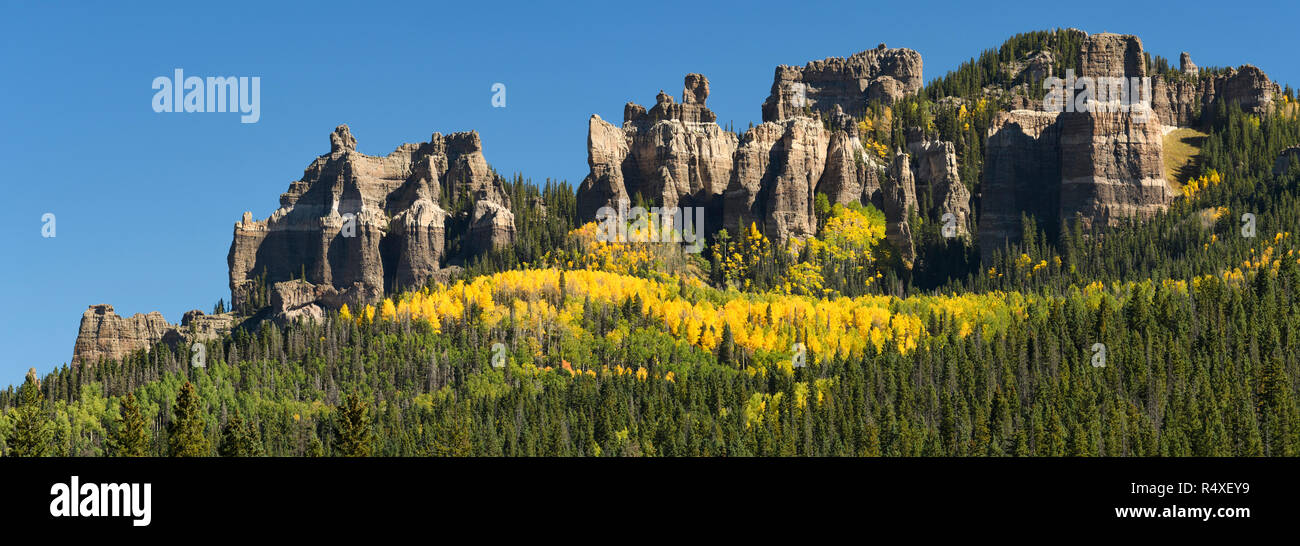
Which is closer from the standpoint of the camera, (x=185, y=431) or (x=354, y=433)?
(x=185, y=431)

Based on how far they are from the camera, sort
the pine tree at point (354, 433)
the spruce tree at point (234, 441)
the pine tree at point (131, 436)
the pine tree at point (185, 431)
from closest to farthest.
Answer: the pine tree at point (185, 431)
the pine tree at point (354, 433)
the spruce tree at point (234, 441)
the pine tree at point (131, 436)

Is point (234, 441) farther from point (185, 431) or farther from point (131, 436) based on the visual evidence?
point (131, 436)

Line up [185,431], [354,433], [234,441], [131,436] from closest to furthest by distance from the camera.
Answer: [185,431] < [234,441] < [354,433] < [131,436]

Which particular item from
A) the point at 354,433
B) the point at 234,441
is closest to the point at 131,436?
the point at 234,441

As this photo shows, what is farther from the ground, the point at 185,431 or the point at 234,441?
the point at 185,431

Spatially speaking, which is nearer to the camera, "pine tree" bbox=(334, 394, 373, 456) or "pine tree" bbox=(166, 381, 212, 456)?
"pine tree" bbox=(166, 381, 212, 456)

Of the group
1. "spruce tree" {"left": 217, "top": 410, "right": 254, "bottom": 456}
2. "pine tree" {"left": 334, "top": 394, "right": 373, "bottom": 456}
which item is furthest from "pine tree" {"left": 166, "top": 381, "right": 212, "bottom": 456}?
"pine tree" {"left": 334, "top": 394, "right": 373, "bottom": 456}

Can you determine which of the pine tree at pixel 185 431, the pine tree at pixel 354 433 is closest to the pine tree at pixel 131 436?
the pine tree at pixel 185 431

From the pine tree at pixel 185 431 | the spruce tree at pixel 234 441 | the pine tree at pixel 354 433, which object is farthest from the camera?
the spruce tree at pixel 234 441

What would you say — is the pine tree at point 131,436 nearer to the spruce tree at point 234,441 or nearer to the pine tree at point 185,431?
the pine tree at point 185,431

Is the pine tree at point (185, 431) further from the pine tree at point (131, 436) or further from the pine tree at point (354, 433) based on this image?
the pine tree at point (354, 433)

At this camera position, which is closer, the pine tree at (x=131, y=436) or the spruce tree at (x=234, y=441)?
the spruce tree at (x=234, y=441)

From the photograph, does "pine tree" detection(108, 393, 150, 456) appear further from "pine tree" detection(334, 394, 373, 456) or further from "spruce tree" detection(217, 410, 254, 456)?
"pine tree" detection(334, 394, 373, 456)

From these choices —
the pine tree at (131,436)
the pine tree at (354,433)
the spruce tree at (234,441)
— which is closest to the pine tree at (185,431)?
the spruce tree at (234,441)
